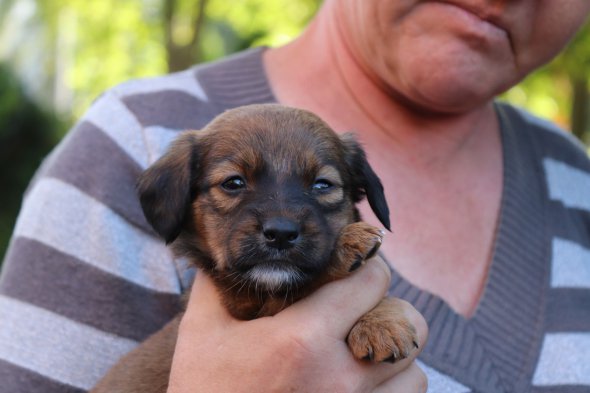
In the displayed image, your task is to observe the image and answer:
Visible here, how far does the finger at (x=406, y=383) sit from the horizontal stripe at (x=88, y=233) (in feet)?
3.32

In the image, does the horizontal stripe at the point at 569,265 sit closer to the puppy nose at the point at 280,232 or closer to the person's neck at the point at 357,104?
the person's neck at the point at 357,104

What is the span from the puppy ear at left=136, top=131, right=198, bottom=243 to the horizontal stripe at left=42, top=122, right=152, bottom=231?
0.50ft

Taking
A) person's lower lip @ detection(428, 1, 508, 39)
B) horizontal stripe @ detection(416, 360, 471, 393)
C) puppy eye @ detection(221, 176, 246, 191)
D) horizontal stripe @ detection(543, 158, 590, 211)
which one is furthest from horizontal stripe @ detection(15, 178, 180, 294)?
horizontal stripe @ detection(543, 158, 590, 211)

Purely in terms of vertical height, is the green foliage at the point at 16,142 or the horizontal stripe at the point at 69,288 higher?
the horizontal stripe at the point at 69,288

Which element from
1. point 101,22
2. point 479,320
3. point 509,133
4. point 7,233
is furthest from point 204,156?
point 101,22

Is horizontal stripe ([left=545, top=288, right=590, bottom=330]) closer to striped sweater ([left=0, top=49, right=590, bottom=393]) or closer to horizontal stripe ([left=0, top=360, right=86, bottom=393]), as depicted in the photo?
striped sweater ([left=0, top=49, right=590, bottom=393])

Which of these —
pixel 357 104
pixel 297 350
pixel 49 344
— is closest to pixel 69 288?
pixel 49 344

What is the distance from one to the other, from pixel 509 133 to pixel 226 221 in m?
1.79

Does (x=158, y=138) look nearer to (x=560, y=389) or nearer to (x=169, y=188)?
(x=169, y=188)

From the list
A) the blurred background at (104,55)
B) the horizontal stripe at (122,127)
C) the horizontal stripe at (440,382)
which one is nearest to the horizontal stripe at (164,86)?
the horizontal stripe at (122,127)

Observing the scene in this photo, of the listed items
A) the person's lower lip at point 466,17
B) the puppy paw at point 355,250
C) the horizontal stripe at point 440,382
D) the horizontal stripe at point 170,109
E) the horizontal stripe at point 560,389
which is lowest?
the horizontal stripe at point 560,389

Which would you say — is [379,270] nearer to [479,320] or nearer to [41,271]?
[479,320]

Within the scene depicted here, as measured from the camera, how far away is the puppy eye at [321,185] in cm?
274

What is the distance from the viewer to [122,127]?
301 cm
